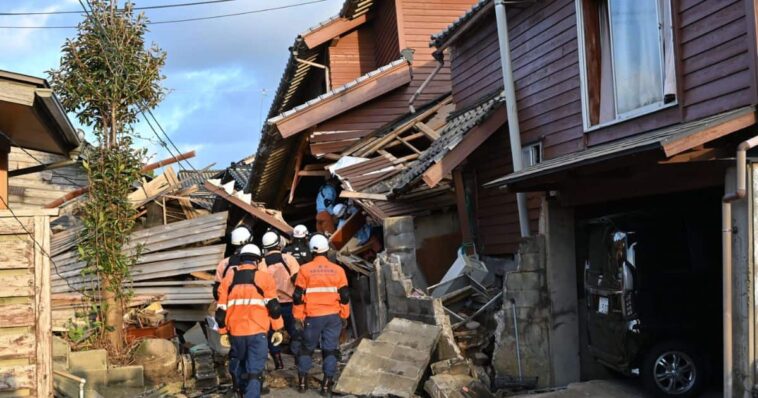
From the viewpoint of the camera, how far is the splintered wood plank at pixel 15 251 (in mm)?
5617

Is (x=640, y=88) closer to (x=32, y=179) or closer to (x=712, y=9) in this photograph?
(x=712, y=9)

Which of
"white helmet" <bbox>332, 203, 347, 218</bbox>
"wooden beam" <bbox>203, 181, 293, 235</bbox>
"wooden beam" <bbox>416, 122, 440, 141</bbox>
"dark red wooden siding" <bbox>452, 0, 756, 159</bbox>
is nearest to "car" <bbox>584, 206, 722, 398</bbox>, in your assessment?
"dark red wooden siding" <bbox>452, 0, 756, 159</bbox>

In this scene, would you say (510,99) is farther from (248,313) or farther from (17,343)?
(17,343)

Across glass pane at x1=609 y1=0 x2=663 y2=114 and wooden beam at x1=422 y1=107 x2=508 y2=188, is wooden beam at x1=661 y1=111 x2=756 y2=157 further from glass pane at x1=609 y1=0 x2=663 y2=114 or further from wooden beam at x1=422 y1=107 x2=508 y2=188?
wooden beam at x1=422 y1=107 x2=508 y2=188

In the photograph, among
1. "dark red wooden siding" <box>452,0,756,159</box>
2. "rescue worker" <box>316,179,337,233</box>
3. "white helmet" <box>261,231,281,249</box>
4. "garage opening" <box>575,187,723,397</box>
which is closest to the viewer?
"dark red wooden siding" <box>452,0,756,159</box>

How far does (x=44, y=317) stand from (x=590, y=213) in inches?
275

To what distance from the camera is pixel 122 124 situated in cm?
1059

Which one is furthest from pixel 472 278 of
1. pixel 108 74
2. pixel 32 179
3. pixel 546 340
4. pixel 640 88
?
pixel 32 179

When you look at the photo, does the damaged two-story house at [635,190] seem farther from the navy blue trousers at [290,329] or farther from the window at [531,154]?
the navy blue trousers at [290,329]

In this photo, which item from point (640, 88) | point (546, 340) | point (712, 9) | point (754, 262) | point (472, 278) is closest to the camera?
point (754, 262)

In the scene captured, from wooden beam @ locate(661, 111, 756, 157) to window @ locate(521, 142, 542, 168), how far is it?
4190 mm

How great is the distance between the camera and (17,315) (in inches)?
220

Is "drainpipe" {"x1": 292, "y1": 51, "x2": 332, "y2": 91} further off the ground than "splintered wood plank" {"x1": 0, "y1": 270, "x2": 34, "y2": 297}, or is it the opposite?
"drainpipe" {"x1": 292, "y1": 51, "x2": 332, "y2": 91}

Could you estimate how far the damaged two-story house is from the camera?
639cm
